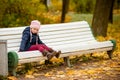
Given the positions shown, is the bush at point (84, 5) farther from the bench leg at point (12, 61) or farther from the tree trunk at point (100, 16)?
the bench leg at point (12, 61)

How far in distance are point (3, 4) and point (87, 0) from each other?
18.4 meters

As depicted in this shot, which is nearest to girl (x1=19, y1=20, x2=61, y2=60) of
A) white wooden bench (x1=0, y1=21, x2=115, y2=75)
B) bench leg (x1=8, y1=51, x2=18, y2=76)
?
white wooden bench (x1=0, y1=21, x2=115, y2=75)

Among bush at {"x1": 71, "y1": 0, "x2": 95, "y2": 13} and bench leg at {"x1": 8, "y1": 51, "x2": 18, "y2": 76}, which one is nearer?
bench leg at {"x1": 8, "y1": 51, "x2": 18, "y2": 76}

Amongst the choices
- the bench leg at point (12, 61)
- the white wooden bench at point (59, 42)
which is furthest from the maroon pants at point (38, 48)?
the bench leg at point (12, 61)

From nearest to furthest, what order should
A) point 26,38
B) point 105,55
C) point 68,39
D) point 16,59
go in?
point 16,59
point 26,38
point 68,39
point 105,55

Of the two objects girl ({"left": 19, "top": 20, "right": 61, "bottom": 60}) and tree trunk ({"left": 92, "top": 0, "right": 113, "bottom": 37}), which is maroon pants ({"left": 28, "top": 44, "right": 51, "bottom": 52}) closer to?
girl ({"left": 19, "top": 20, "right": 61, "bottom": 60})

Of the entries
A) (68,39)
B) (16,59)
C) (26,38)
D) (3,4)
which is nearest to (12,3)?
(3,4)

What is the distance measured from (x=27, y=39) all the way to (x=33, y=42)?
24cm

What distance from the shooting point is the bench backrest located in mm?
8324

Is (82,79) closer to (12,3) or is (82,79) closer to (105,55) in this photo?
(105,55)

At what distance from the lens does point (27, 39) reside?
26.9ft

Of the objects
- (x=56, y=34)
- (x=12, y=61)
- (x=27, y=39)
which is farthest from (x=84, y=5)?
(x=12, y=61)

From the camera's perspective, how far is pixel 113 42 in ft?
32.2

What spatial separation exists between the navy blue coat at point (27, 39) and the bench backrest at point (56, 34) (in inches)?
10.0
